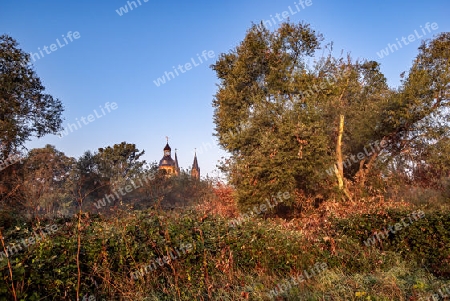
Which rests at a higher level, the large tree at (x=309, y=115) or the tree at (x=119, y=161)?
the tree at (x=119, y=161)

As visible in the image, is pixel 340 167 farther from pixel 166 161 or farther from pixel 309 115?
pixel 166 161

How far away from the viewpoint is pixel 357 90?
19016 millimetres

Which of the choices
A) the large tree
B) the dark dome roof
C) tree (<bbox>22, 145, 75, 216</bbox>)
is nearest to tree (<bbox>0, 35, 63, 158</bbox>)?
tree (<bbox>22, 145, 75, 216</bbox>)

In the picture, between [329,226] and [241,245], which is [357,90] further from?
[241,245]

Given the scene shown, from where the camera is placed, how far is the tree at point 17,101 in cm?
1912

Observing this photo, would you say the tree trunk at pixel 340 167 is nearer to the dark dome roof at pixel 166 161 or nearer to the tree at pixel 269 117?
the tree at pixel 269 117

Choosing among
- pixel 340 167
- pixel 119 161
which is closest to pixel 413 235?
pixel 340 167

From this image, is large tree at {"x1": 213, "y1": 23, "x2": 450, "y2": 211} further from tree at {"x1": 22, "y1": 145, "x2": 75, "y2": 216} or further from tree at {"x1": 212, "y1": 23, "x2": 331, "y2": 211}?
tree at {"x1": 22, "y1": 145, "x2": 75, "y2": 216}

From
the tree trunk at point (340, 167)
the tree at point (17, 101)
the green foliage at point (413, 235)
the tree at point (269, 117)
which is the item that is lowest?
the green foliage at point (413, 235)

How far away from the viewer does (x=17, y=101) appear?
20109 millimetres

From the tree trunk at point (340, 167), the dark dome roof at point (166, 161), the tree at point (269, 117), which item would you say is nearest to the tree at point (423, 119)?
the tree trunk at point (340, 167)

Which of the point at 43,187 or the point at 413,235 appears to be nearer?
the point at 413,235

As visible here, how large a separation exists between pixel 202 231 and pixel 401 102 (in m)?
14.8

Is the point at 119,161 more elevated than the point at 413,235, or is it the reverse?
the point at 119,161
